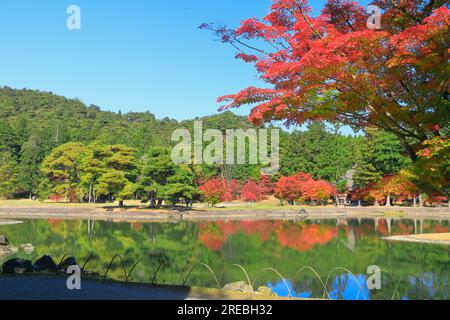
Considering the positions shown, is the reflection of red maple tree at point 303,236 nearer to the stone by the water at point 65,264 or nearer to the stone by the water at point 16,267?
the stone by the water at point 65,264

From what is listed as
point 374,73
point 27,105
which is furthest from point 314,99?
point 27,105

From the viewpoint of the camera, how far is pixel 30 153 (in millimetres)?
45250

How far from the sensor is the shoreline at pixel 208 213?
3206cm

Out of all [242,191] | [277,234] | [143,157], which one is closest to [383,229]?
[277,234]

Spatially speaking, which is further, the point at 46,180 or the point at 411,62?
the point at 46,180

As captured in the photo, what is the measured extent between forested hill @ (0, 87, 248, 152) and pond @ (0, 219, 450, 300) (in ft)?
75.3

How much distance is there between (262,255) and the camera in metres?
15.9

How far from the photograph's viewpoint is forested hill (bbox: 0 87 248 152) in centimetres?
4931

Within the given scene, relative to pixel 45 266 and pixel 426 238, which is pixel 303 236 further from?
pixel 45 266

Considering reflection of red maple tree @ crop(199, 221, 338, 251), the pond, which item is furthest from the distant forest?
the pond

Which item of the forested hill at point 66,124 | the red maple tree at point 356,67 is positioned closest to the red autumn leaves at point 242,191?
the forested hill at point 66,124

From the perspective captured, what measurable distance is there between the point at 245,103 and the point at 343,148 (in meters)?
39.6

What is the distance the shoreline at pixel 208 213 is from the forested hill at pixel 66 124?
9.95 m
